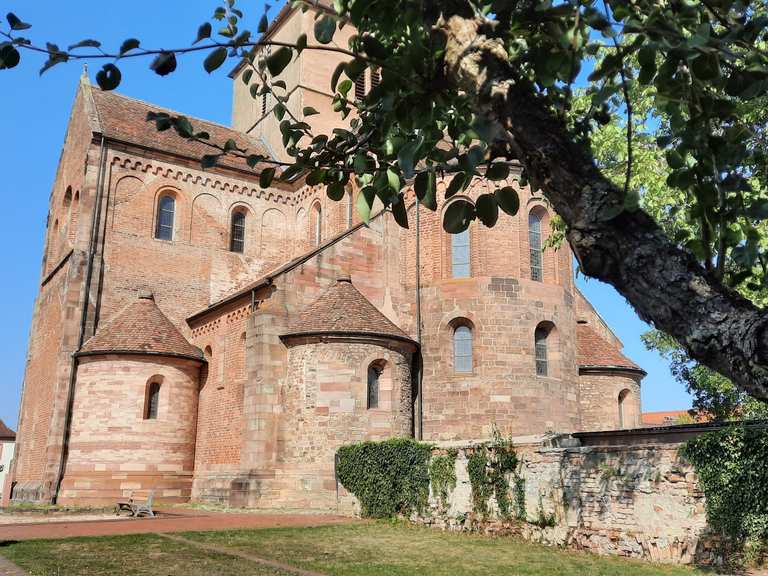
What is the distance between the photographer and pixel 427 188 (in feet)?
13.8

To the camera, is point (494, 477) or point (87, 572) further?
point (494, 477)

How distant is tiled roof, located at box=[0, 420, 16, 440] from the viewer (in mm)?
67338

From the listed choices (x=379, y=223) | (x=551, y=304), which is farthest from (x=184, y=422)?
(x=551, y=304)

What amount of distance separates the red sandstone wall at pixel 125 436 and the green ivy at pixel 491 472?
11926mm

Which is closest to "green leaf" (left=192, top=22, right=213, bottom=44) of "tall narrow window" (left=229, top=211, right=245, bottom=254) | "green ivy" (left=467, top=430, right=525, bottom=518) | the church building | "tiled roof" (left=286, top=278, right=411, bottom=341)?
"green ivy" (left=467, top=430, right=525, bottom=518)

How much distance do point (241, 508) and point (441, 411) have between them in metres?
6.59

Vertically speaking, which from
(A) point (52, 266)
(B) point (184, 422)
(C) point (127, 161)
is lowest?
(B) point (184, 422)

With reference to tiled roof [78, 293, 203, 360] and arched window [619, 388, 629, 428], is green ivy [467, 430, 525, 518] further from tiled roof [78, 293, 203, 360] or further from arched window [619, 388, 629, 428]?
arched window [619, 388, 629, 428]

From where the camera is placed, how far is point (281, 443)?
20.6 meters

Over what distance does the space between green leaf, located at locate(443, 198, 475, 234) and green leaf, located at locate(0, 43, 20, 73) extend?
264 centimetres

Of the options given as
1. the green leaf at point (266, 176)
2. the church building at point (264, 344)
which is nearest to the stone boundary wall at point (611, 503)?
the church building at point (264, 344)

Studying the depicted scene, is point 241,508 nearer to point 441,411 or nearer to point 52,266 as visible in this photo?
point 441,411

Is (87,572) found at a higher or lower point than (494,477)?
lower

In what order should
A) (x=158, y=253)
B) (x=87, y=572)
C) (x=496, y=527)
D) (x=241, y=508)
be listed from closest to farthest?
1. (x=87, y=572)
2. (x=496, y=527)
3. (x=241, y=508)
4. (x=158, y=253)
